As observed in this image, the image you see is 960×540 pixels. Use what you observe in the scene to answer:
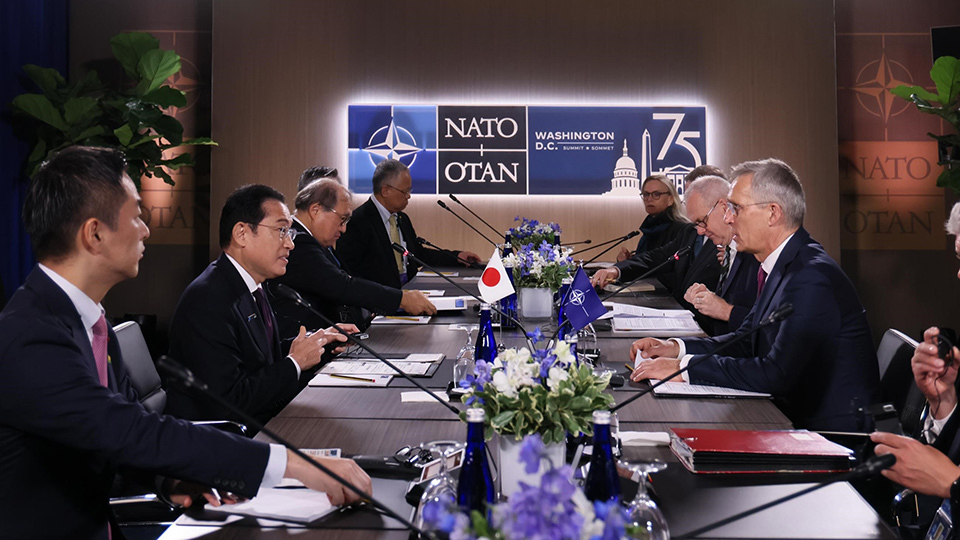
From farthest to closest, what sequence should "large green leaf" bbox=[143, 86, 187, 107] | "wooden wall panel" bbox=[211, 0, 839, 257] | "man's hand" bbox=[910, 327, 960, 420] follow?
"wooden wall panel" bbox=[211, 0, 839, 257] < "large green leaf" bbox=[143, 86, 187, 107] < "man's hand" bbox=[910, 327, 960, 420]

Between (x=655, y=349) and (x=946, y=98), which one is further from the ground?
(x=946, y=98)

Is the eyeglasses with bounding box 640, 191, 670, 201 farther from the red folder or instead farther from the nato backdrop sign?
the red folder

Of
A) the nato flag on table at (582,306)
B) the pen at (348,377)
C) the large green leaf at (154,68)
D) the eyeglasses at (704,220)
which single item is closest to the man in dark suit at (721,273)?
the eyeglasses at (704,220)

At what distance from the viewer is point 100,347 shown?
67.3 inches

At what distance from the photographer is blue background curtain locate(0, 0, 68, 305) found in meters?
5.69

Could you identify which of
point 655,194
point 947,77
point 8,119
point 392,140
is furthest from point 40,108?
point 947,77

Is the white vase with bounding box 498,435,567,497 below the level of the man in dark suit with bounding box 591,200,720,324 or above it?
below

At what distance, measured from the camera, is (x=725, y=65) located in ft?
22.4

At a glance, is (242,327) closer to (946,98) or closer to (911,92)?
(911,92)

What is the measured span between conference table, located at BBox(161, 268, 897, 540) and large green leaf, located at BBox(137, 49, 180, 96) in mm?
3885

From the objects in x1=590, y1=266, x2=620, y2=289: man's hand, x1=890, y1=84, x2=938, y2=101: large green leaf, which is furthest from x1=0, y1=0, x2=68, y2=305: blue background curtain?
x1=890, y1=84, x2=938, y2=101: large green leaf

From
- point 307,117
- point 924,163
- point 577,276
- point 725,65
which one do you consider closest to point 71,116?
point 307,117

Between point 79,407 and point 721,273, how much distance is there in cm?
335

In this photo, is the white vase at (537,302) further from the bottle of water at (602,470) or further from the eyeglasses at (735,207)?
the bottle of water at (602,470)
